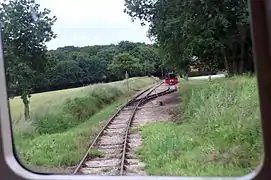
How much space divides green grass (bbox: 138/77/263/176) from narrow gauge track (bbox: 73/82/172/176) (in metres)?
0.09

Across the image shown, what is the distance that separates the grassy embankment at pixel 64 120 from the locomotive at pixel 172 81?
9 centimetres

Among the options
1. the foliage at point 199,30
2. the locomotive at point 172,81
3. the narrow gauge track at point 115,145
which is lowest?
the narrow gauge track at point 115,145

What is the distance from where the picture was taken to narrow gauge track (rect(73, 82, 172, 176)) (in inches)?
60.4

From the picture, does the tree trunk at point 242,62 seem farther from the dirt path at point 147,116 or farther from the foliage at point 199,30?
the dirt path at point 147,116

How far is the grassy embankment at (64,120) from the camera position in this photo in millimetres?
1562

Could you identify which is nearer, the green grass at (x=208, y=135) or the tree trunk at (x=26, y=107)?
the green grass at (x=208, y=135)

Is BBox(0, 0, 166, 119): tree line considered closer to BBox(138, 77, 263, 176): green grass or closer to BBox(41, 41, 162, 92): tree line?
BBox(41, 41, 162, 92): tree line

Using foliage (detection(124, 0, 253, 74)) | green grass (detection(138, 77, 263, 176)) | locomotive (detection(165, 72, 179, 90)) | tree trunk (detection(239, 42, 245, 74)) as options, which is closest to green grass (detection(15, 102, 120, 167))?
green grass (detection(138, 77, 263, 176))

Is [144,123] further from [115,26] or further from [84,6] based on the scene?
[84,6]

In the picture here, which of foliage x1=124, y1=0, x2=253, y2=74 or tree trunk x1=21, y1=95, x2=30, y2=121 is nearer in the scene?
foliage x1=124, y1=0, x2=253, y2=74

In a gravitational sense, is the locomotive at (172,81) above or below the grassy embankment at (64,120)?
above

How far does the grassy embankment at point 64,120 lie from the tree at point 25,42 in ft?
0.19

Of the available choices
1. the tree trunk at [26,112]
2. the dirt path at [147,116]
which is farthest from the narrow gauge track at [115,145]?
the tree trunk at [26,112]

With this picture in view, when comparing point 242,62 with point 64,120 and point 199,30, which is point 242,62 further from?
point 64,120
